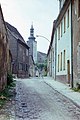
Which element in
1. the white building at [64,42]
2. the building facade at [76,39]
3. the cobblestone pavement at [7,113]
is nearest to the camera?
the cobblestone pavement at [7,113]

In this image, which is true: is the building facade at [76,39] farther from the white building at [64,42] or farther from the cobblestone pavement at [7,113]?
the cobblestone pavement at [7,113]

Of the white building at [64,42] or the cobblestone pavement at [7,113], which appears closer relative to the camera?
the cobblestone pavement at [7,113]

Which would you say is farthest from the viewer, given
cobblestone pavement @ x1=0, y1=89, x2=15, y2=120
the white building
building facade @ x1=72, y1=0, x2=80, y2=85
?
the white building

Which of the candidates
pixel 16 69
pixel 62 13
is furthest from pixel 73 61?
pixel 16 69

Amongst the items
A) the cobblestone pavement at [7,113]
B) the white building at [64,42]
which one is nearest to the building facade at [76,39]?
the white building at [64,42]

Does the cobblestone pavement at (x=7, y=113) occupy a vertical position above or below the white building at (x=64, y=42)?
below

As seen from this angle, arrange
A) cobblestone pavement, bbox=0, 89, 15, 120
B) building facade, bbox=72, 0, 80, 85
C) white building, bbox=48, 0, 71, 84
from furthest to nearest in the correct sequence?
white building, bbox=48, 0, 71, 84
building facade, bbox=72, 0, 80, 85
cobblestone pavement, bbox=0, 89, 15, 120

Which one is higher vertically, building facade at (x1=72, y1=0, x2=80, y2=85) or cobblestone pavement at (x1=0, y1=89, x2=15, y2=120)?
building facade at (x1=72, y1=0, x2=80, y2=85)

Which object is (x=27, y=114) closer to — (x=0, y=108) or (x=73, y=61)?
(x=0, y=108)

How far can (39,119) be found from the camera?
31.7ft

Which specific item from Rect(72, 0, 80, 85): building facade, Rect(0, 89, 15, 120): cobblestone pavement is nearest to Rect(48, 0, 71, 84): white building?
Rect(72, 0, 80, 85): building facade

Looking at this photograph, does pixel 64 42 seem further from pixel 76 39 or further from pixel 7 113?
pixel 7 113

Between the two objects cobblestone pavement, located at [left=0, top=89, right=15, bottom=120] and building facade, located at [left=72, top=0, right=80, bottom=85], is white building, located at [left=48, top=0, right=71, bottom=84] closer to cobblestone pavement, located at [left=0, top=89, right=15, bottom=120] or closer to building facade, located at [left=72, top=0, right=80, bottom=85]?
building facade, located at [left=72, top=0, right=80, bottom=85]

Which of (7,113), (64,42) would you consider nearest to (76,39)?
(64,42)
